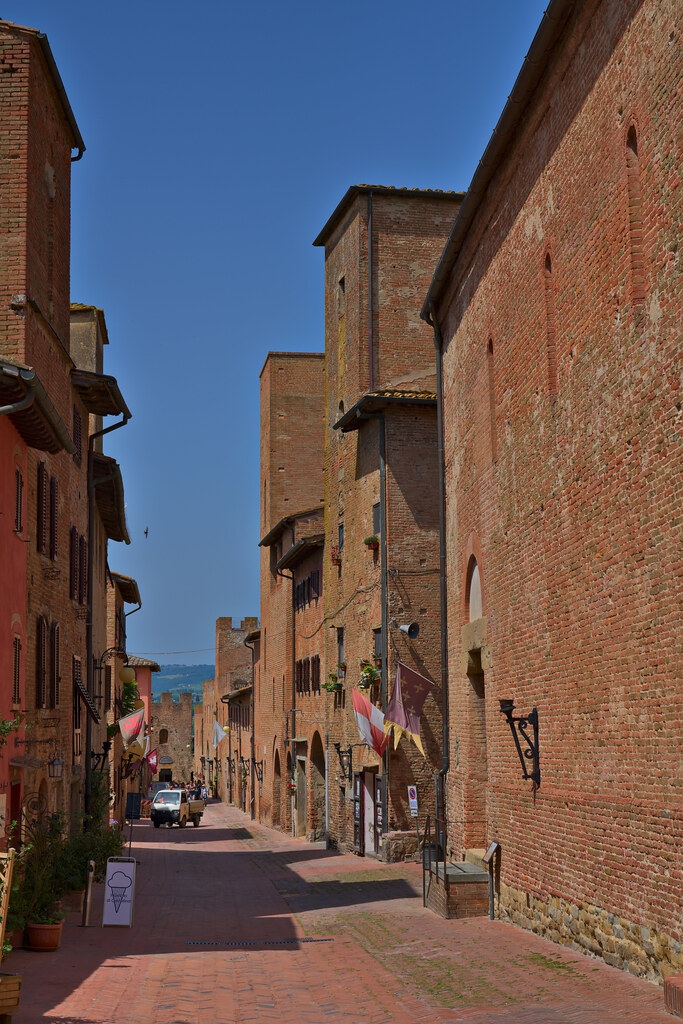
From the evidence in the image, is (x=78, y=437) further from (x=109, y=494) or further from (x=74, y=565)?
(x=109, y=494)

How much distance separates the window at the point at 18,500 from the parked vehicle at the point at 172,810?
113 feet

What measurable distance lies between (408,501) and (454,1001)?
18287mm

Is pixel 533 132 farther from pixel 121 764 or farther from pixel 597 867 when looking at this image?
pixel 121 764

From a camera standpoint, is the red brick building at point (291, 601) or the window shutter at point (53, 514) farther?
the red brick building at point (291, 601)

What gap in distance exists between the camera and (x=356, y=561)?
104ft

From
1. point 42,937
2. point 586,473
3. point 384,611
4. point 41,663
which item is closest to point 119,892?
point 42,937

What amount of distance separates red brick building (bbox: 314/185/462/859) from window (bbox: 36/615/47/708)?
1014cm

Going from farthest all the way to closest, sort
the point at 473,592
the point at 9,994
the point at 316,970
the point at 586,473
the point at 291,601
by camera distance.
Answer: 1. the point at 291,601
2. the point at 473,592
3. the point at 316,970
4. the point at 586,473
5. the point at 9,994

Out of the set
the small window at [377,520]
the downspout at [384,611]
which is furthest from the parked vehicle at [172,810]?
the small window at [377,520]

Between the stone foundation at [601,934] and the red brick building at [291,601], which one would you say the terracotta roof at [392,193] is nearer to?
the red brick building at [291,601]

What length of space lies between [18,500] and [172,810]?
114 feet

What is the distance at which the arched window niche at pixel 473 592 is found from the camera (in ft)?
66.9

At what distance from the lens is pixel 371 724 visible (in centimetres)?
2625

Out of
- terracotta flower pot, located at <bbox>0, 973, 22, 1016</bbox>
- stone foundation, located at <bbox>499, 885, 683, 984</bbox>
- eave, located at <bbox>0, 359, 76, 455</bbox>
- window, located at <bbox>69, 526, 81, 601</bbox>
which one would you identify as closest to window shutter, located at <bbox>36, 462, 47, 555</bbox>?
eave, located at <bbox>0, 359, 76, 455</bbox>
